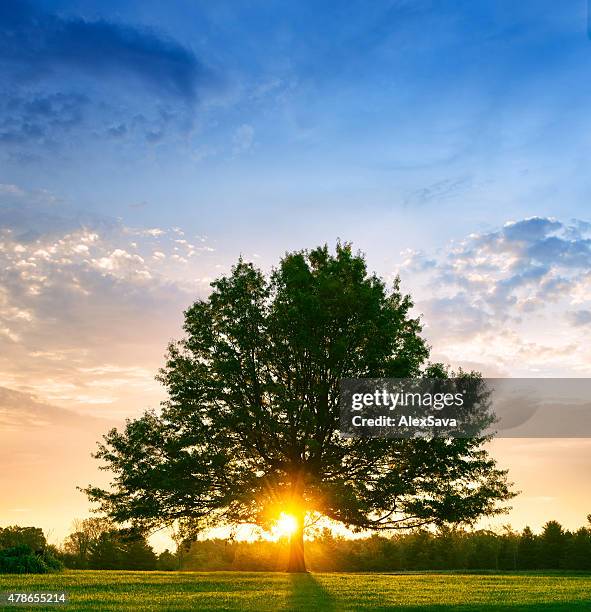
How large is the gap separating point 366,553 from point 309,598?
67.4m

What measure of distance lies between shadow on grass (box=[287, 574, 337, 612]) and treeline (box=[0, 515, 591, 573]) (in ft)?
147

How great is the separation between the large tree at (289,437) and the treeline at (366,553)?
1334 inches

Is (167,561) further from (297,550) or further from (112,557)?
(297,550)


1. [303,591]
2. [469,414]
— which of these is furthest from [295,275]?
[303,591]

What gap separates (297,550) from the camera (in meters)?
35.5

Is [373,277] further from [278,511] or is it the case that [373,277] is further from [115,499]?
[115,499]

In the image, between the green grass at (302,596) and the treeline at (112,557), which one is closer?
the green grass at (302,596)

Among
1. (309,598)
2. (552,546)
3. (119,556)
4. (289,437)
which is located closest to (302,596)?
(309,598)

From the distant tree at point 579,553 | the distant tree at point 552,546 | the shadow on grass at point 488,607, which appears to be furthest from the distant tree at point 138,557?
the shadow on grass at point 488,607

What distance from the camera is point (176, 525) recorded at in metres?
37.2

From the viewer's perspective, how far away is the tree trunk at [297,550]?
114 feet

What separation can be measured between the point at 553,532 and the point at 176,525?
59.8 m

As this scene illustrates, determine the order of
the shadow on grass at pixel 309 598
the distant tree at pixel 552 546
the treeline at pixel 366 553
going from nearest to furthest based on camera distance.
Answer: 1. the shadow on grass at pixel 309 598
2. the treeline at pixel 366 553
3. the distant tree at pixel 552 546

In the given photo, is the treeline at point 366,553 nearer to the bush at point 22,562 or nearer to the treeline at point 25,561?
the treeline at point 25,561
